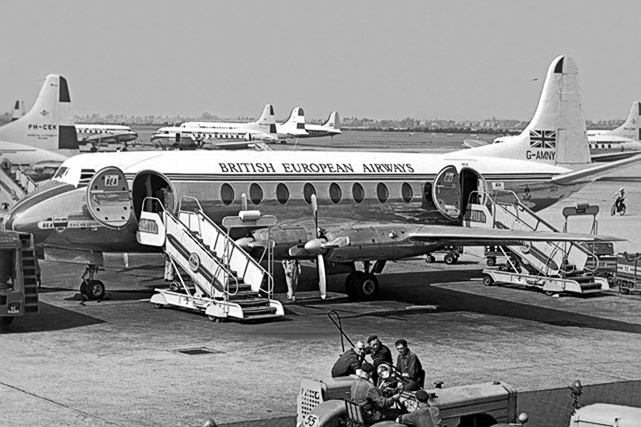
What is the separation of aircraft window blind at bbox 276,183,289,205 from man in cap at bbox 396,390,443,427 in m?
17.0

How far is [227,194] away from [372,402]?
1635 centimetres

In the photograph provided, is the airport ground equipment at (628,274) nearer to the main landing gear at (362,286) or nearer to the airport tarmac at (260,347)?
the airport tarmac at (260,347)

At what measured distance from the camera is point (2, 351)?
65.2 feet

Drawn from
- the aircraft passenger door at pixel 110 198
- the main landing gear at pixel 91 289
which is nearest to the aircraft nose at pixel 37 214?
the aircraft passenger door at pixel 110 198

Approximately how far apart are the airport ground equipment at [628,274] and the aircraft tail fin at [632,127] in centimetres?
7795

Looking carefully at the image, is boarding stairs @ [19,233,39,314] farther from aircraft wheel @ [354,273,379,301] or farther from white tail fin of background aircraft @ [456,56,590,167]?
white tail fin of background aircraft @ [456,56,590,167]

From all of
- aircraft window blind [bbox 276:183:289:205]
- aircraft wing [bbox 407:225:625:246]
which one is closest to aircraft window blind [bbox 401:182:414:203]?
aircraft wing [bbox 407:225:625:246]

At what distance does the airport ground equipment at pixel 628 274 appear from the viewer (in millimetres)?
29016

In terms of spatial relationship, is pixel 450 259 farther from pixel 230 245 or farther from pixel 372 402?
pixel 372 402

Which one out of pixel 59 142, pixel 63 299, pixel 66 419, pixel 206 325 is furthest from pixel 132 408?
pixel 59 142

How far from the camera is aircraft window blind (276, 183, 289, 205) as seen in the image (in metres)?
28.0

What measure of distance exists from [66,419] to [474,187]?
18.5 metres

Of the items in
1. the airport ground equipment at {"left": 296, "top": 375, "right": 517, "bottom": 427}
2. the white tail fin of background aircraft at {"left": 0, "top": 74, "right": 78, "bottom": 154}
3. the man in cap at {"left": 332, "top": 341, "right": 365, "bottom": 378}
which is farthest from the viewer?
the white tail fin of background aircraft at {"left": 0, "top": 74, "right": 78, "bottom": 154}

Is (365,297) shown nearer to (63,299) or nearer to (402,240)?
(402,240)
